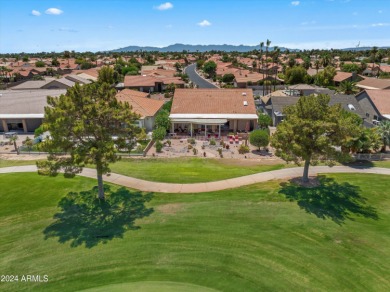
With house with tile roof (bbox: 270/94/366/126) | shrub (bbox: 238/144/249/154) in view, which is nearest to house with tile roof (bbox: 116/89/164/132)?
shrub (bbox: 238/144/249/154)

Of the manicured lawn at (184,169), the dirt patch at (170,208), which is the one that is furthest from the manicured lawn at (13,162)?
the dirt patch at (170,208)

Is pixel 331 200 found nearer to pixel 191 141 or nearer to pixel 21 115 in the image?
pixel 191 141

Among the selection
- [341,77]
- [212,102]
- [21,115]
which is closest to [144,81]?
[212,102]

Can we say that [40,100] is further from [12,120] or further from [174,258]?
[174,258]

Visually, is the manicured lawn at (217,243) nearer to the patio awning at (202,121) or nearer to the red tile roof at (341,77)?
the patio awning at (202,121)

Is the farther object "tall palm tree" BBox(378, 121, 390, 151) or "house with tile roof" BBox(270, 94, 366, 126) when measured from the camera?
"house with tile roof" BBox(270, 94, 366, 126)

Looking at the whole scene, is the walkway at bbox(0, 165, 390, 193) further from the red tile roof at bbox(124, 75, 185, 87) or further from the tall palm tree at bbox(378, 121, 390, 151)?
the red tile roof at bbox(124, 75, 185, 87)
